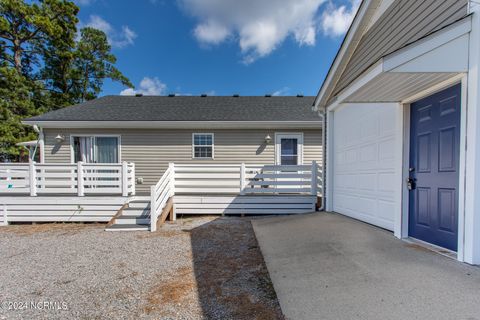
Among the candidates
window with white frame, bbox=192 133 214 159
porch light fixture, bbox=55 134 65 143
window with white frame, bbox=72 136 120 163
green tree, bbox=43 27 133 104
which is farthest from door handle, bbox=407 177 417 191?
green tree, bbox=43 27 133 104

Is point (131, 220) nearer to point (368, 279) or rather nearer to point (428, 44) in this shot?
point (368, 279)

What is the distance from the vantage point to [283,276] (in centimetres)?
268

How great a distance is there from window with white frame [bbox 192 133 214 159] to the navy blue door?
6.17m

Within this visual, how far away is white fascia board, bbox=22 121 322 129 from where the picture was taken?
26.0 ft

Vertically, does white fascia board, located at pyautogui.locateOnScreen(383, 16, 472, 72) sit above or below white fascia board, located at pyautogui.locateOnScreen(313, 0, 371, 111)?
below

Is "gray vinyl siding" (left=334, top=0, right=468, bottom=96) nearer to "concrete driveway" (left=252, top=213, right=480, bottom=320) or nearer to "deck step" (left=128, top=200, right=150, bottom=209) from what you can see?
"concrete driveway" (left=252, top=213, right=480, bottom=320)

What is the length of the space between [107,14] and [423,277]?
2030cm

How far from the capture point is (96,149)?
8266mm

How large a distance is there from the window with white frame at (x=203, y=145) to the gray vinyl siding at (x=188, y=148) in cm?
16

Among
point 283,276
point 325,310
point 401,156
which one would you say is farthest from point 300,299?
point 401,156

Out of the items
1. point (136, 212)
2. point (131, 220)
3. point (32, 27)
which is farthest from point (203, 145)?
point (32, 27)

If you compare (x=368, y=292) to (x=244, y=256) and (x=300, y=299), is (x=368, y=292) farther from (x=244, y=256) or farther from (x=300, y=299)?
(x=244, y=256)

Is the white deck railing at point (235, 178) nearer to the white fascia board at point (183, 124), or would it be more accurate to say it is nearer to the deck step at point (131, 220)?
the deck step at point (131, 220)

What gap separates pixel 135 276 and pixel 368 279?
266 centimetres
